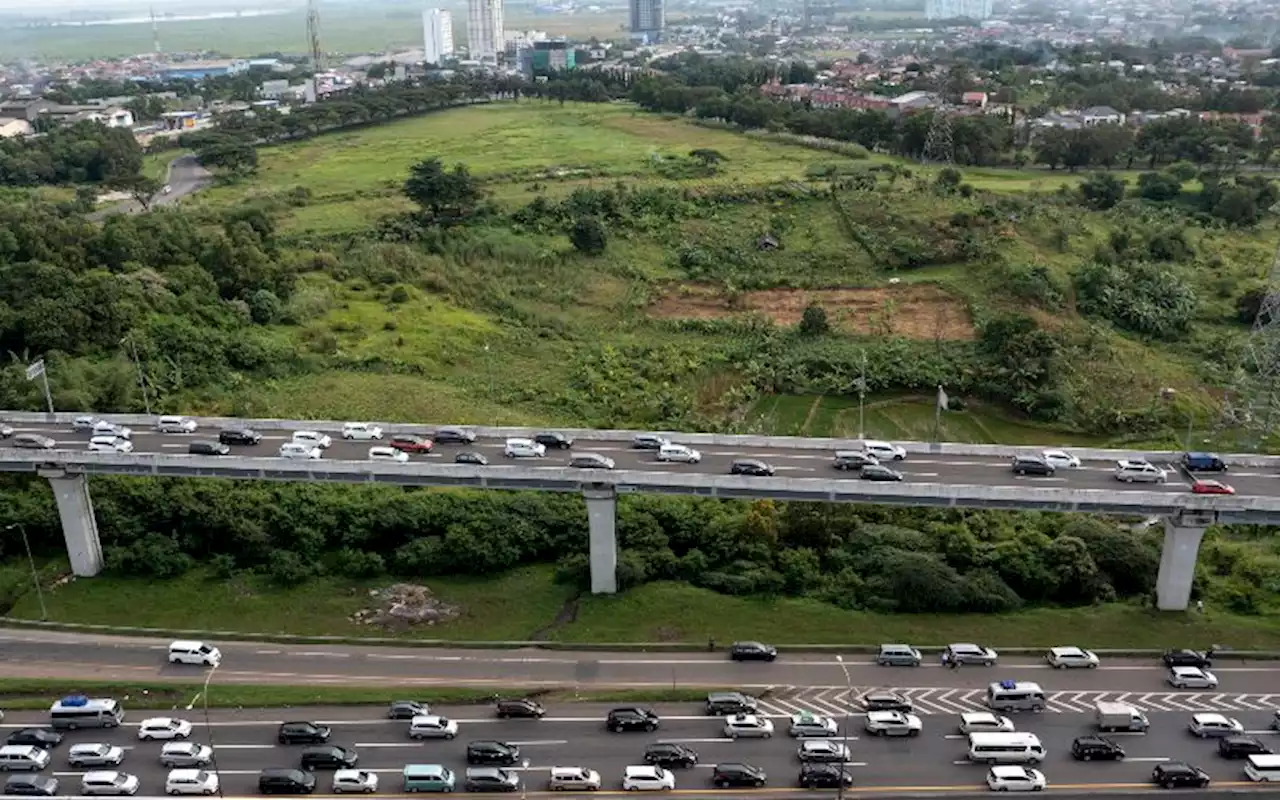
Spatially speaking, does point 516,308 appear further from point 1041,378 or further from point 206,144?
point 206,144

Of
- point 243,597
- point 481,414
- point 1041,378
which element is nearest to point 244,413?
point 481,414

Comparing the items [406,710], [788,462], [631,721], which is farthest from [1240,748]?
[406,710]

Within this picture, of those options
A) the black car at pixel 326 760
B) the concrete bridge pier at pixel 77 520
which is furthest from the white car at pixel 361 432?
the black car at pixel 326 760

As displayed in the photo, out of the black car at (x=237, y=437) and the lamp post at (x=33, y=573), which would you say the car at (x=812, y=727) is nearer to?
the black car at (x=237, y=437)

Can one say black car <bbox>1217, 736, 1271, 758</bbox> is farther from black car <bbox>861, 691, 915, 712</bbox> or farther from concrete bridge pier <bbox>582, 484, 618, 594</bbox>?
concrete bridge pier <bbox>582, 484, 618, 594</bbox>

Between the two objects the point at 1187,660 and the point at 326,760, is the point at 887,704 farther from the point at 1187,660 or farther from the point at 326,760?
the point at 326,760

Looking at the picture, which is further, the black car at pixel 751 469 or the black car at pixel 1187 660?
the black car at pixel 751 469
